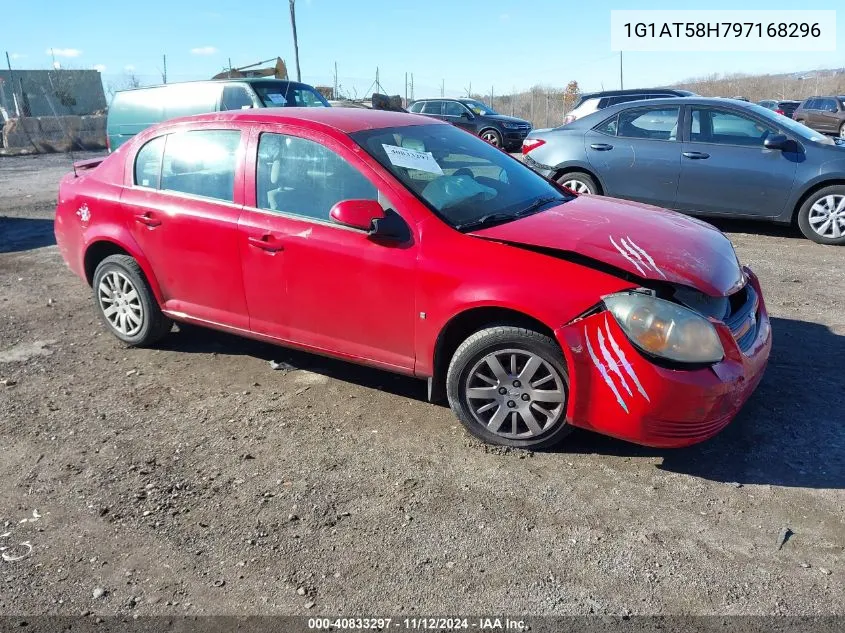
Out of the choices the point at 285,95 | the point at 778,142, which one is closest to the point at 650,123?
the point at 778,142

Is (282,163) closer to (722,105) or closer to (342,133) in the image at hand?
(342,133)

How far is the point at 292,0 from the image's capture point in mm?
25219

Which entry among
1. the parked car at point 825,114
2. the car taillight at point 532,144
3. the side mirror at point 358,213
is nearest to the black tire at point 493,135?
the car taillight at point 532,144

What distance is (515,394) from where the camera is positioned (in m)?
3.46

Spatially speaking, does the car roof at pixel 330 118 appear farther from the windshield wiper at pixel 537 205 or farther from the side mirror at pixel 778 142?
the side mirror at pixel 778 142

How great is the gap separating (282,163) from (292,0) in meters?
24.1

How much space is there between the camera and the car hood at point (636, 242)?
3305 mm

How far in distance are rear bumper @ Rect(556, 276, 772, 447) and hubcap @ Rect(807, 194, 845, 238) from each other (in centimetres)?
524

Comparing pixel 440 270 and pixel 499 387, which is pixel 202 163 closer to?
pixel 440 270

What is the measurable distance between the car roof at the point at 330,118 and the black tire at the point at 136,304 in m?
1.08

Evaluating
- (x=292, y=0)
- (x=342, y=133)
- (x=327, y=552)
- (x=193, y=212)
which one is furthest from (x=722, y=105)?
(x=292, y=0)

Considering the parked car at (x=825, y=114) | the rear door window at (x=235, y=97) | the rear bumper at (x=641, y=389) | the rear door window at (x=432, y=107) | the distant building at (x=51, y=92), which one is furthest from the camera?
the distant building at (x=51, y=92)

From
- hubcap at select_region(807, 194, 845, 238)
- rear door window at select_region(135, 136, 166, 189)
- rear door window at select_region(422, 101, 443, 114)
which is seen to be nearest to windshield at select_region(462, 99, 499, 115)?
rear door window at select_region(422, 101, 443, 114)

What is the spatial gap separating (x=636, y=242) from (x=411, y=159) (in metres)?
1.36
